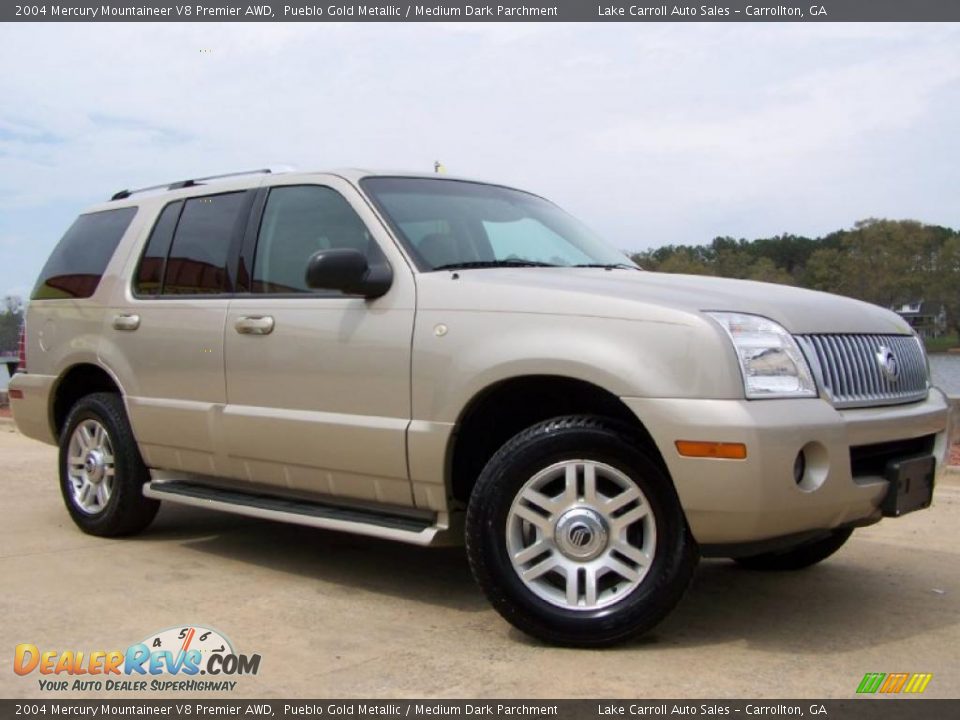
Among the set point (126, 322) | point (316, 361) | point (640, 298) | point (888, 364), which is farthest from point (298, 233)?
point (888, 364)

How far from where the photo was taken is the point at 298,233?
4.77m

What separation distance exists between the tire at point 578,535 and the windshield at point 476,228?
105 cm

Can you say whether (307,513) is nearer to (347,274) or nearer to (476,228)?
(347,274)

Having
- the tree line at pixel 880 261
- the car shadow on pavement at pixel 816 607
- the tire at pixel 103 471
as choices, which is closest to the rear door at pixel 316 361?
the tire at pixel 103 471

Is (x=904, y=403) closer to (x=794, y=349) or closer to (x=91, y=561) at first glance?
(x=794, y=349)

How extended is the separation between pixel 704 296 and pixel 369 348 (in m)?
1.38

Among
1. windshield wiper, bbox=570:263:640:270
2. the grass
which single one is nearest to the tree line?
the grass

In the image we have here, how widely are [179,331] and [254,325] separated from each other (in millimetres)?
619

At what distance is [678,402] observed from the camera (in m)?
3.40

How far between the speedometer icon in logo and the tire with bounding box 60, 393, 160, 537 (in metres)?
1.78

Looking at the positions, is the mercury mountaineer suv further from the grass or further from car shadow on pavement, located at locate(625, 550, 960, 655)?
the grass

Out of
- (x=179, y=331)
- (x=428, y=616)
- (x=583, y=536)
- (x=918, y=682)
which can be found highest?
(x=179, y=331)

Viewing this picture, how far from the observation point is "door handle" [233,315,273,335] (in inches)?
181
